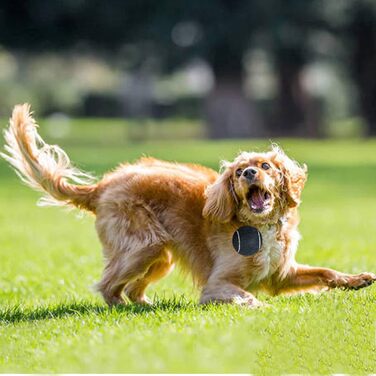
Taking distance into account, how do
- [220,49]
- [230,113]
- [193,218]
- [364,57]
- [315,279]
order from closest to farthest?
[315,279] → [193,218] → [220,49] → [230,113] → [364,57]

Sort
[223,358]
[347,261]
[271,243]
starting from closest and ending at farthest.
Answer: [223,358], [271,243], [347,261]

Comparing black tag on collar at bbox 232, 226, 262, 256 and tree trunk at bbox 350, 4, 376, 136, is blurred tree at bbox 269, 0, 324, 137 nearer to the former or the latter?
tree trunk at bbox 350, 4, 376, 136

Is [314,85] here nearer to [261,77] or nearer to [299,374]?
[261,77]

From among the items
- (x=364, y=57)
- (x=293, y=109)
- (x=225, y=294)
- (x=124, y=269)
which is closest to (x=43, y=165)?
(x=124, y=269)

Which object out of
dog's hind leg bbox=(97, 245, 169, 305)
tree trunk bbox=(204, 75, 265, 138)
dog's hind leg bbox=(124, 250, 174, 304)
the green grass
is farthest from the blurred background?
dog's hind leg bbox=(97, 245, 169, 305)

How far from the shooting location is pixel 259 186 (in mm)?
7953

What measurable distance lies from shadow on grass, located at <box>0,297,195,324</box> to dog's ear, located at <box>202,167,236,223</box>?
29.5 inches

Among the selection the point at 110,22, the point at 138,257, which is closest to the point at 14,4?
the point at 110,22

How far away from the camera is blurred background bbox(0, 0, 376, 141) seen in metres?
34.1

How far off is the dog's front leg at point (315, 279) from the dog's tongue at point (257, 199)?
2.11 ft

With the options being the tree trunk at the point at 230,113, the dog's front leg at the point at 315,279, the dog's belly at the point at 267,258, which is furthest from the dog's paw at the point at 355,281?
the tree trunk at the point at 230,113

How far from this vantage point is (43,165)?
349 inches

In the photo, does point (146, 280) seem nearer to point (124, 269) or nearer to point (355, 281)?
point (124, 269)

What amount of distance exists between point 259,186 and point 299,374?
2011mm
